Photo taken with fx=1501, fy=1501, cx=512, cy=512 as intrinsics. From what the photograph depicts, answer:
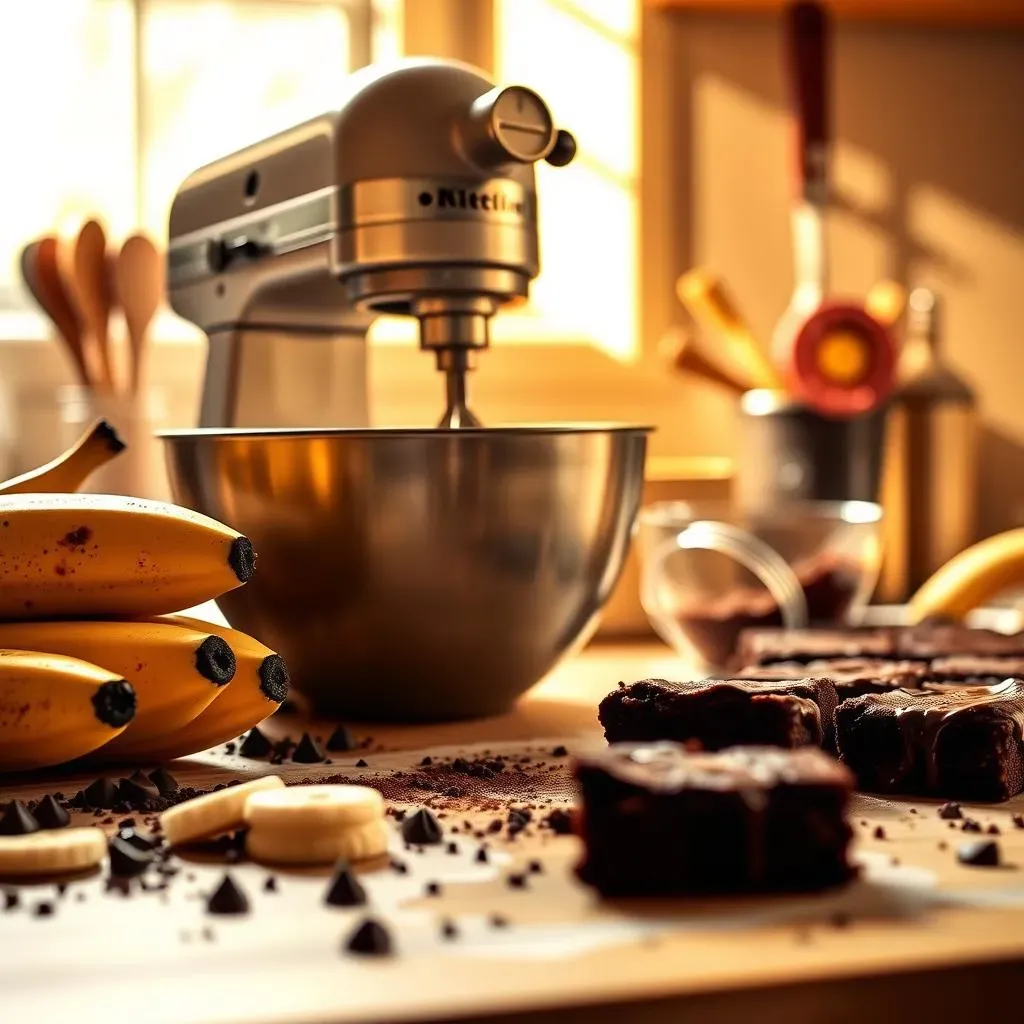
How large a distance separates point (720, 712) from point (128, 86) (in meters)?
1.50

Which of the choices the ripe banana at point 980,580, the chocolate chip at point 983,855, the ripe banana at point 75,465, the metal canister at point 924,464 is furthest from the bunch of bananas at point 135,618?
the metal canister at point 924,464

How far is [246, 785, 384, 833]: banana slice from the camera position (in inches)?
28.7

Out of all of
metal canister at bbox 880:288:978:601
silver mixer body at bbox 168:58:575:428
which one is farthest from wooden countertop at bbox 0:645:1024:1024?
metal canister at bbox 880:288:978:601

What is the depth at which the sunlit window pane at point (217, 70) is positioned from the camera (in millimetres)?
2055

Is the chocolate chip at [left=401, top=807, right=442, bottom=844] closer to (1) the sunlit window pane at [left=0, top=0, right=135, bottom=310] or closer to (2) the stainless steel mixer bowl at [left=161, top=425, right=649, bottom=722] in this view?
(2) the stainless steel mixer bowl at [left=161, top=425, right=649, bottom=722]

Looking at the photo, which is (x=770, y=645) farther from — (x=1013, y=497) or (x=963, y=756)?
(x=1013, y=497)

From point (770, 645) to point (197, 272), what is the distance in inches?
23.8

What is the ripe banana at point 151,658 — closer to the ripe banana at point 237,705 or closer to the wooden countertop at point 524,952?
the ripe banana at point 237,705

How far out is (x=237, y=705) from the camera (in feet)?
3.23

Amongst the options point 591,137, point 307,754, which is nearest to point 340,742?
point 307,754

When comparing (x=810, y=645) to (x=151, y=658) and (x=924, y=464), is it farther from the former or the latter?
(x=924, y=464)

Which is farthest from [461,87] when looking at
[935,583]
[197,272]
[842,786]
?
[935,583]

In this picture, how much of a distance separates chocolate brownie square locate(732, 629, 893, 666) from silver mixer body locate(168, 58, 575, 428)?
31cm

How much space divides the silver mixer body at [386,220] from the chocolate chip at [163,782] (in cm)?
39
